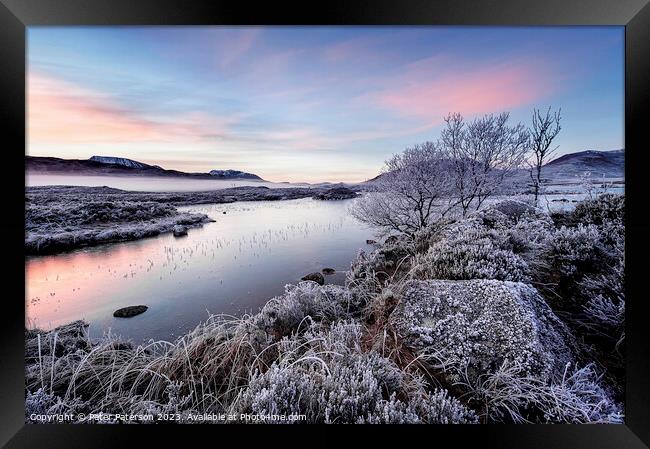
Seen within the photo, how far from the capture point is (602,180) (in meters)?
2.58

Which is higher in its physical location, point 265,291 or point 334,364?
point 265,291

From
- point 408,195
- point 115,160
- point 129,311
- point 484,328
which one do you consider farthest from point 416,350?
point 115,160

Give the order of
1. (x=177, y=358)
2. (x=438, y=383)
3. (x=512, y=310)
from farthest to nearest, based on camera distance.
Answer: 1. (x=177, y=358)
2. (x=512, y=310)
3. (x=438, y=383)

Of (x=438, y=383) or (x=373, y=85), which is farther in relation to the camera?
(x=373, y=85)

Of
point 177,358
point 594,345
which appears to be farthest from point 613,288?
point 177,358

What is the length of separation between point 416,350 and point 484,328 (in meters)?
0.54

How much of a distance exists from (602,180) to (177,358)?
4074mm

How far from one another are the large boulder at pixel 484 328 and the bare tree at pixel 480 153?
1.33 metres

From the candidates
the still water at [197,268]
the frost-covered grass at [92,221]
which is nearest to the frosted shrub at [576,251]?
the still water at [197,268]

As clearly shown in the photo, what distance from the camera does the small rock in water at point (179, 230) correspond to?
305 cm

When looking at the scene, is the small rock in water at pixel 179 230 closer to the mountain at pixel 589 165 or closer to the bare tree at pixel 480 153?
the bare tree at pixel 480 153

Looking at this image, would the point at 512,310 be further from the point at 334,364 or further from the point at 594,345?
the point at 334,364

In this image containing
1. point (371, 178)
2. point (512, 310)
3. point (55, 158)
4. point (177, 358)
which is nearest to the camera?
point (512, 310)

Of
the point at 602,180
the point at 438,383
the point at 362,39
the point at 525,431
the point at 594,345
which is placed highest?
the point at 362,39
